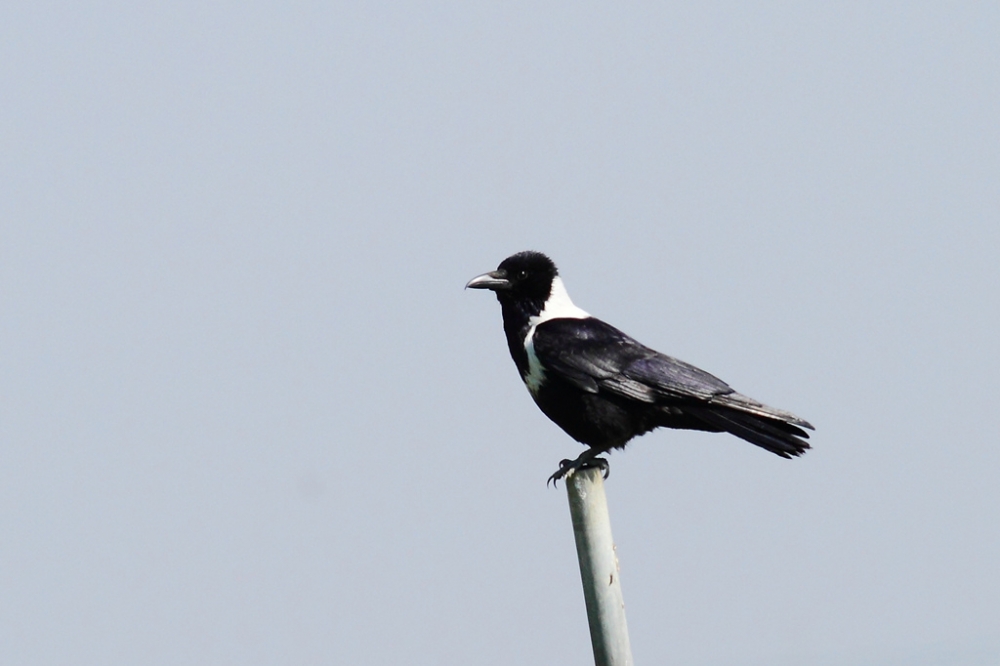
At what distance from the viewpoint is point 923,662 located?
118500mm

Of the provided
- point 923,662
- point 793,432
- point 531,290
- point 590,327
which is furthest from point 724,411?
point 923,662

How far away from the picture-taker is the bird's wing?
686 cm

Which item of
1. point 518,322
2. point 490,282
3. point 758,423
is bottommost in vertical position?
point 758,423

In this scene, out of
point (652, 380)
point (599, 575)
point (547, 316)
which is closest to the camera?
point (599, 575)

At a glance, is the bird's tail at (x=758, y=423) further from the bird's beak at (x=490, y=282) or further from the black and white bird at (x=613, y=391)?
the bird's beak at (x=490, y=282)

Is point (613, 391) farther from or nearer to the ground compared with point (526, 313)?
nearer to the ground

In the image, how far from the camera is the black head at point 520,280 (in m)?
7.54

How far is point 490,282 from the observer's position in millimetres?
7527

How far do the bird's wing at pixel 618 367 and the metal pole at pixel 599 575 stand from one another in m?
1.49

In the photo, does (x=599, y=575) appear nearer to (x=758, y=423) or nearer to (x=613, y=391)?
(x=758, y=423)

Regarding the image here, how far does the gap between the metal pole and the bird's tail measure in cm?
132

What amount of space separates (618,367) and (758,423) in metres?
0.82

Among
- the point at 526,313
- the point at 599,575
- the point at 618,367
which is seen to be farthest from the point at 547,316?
the point at 599,575

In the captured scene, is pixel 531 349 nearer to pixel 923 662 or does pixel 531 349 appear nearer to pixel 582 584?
pixel 582 584
